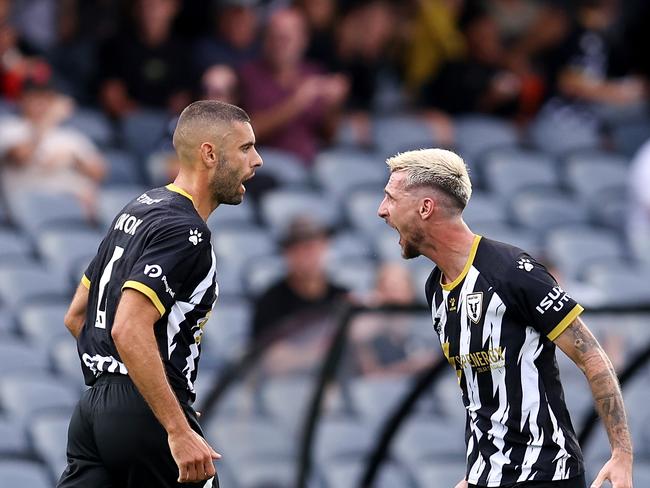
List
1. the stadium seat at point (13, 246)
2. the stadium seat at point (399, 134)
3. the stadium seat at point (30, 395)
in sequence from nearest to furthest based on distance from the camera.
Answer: the stadium seat at point (30, 395) < the stadium seat at point (13, 246) < the stadium seat at point (399, 134)

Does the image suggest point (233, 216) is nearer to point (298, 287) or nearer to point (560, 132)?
point (298, 287)

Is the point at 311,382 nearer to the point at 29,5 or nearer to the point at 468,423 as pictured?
the point at 468,423

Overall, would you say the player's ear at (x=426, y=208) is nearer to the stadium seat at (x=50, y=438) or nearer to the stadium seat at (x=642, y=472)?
the stadium seat at (x=642, y=472)

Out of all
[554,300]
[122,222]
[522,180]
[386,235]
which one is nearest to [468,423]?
[554,300]

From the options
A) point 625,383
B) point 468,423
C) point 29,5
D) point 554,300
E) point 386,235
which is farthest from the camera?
point 29,5

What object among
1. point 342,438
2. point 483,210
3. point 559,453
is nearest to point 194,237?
point 559,453

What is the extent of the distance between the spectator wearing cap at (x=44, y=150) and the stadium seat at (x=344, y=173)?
185 centimetres

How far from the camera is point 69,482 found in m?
4.78

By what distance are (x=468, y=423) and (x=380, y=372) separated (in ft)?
10.2

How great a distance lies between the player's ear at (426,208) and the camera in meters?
4.77

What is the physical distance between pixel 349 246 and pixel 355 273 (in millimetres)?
364

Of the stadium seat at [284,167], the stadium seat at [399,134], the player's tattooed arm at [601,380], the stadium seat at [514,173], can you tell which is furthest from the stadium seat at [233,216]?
the player's tattooed arm at [601,380]

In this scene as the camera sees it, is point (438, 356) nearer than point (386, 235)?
Yes

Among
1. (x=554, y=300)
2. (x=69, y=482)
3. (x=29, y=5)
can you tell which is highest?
(x=29, y=5)
